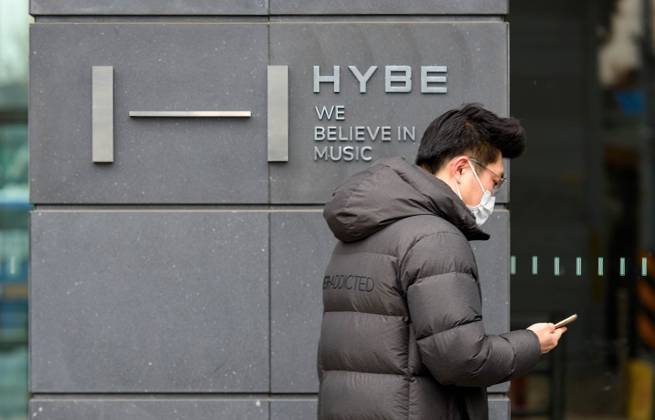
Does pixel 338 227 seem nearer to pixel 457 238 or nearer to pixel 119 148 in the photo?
pixel 457 238

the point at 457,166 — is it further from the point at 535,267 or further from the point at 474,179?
the point at 535,267

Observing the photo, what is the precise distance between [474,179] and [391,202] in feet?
1.02

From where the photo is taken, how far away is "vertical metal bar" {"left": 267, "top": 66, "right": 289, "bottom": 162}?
4930 millimetres

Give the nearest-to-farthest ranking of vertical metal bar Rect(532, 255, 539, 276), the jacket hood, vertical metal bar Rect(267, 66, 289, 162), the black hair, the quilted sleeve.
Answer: the quilted sleeve
the jacket hood
the black hair
vertical metal bar Rect(267, 66, 289, 162)
vertical metal bar Rect(532, 255, 539, 276)

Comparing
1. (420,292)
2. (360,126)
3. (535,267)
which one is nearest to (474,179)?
(420,292)

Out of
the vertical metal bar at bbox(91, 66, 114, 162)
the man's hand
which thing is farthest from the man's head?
the vertical metal bar at bbox(91, 66, 114, 162)

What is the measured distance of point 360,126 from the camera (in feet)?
16.2

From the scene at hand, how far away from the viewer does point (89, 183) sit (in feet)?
16.4

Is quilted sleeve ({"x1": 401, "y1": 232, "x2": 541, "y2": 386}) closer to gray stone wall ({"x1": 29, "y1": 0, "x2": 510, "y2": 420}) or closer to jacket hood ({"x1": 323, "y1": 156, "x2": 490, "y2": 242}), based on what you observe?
jacket hood ({"x1": 323, "y1": 156, "x2": 490, "y2": 242})

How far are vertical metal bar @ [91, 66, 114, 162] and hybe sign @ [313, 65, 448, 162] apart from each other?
86 cm

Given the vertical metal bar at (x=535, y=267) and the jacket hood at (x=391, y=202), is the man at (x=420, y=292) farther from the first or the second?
the vertical metal bar at (x=535, y=267)

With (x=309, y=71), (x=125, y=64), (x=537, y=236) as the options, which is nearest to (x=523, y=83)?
(x=537, y=236)

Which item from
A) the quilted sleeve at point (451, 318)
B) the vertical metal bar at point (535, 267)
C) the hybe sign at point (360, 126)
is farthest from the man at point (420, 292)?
the vertical metal bar at point (535, 267)

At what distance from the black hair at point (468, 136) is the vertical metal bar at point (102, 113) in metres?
1.75
